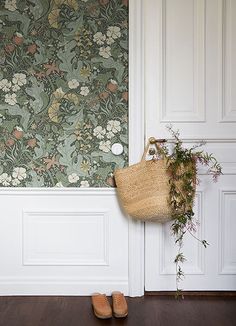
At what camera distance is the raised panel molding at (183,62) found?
2527 millimetres

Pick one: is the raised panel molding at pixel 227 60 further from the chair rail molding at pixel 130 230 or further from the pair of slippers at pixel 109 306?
the pair of slippers at pixel 109 306

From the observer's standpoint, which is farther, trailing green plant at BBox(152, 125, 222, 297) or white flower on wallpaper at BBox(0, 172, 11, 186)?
white flower on wallpaper at BBox(0, 172, 11, 186)

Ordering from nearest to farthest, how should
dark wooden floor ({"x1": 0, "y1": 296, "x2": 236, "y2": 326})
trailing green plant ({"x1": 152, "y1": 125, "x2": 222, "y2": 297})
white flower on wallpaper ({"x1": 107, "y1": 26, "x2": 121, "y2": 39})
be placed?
dark wooden floor ({"x1": 0, "y1": 296, "x2": 236, "y2": 326}) → trailing green plant ({"x1": 152, "y1": 125, "x2": 222, "y2": 297}) → white flower on wallpaper ({"x1": 107, "y1": 26, "x2": 121, "y2": 39})

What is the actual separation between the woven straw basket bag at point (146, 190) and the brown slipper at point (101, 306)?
0.52 meters

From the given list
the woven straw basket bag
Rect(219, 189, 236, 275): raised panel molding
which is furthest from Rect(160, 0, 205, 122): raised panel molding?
Rect(219, 189, 236, 275): raised panel molding

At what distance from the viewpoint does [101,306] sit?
90.0 inches

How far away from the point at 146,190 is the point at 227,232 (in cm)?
64

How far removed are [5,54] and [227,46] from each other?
138 centimetres

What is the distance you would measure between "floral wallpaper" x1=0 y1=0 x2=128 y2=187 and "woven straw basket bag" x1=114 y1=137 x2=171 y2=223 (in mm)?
165

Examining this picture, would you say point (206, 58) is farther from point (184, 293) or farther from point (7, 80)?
point (184, 293)

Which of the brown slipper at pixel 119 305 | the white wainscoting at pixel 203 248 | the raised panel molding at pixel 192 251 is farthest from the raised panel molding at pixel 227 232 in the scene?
the brown slipper at pixel 119 305

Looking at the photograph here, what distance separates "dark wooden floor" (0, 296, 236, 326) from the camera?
2180 millimetres

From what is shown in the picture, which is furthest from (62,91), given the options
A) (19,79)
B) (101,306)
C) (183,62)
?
(101,306)

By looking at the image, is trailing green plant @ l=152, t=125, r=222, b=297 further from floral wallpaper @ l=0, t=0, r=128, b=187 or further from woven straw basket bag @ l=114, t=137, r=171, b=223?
floral wallpaper @ l=0, t=0, r=128, b=187
